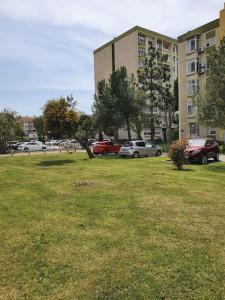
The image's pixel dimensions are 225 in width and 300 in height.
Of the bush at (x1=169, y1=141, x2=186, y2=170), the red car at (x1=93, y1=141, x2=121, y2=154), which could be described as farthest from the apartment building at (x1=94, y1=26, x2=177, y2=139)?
the bush at (x1=169, y1=141, x2=186, y2=170)

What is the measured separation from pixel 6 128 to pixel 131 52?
38.9m

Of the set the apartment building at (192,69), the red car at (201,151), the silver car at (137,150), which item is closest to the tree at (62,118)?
the silver car at (137,150)

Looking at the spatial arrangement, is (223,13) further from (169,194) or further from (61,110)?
(169,194)

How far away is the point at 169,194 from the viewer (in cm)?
944

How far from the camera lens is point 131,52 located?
72.4m

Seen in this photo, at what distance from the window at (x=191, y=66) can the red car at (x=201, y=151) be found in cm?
2973

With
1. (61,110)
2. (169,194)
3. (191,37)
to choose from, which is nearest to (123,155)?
(61,110)

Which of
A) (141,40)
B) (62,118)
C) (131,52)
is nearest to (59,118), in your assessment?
(62,118)

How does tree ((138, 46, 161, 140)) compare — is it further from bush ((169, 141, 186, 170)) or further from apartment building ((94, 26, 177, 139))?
bush ((169, 141, 186, 170))

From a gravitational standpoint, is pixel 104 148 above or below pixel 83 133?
below

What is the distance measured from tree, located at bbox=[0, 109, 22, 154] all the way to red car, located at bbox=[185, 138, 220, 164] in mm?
26328

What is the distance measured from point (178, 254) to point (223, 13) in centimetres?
4699

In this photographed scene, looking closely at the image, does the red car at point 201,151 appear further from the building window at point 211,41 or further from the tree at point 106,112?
the building window at point 211,41

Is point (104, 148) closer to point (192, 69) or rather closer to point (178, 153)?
point (178, 153)
